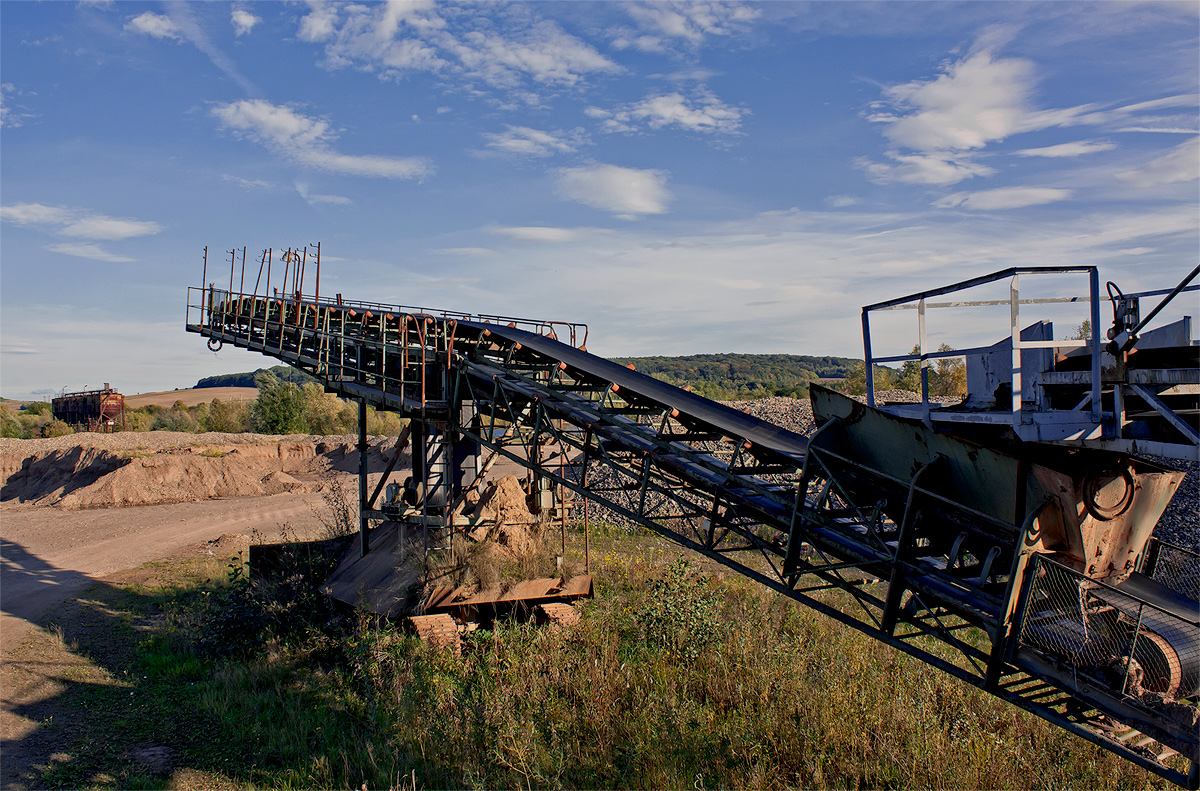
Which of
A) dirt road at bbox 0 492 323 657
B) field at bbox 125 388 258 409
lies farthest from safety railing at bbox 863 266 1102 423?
field at bbox 125 388 258 409

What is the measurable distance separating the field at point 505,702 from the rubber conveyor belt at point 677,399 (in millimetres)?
3492

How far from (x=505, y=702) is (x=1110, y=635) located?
696cm

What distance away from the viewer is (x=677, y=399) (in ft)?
30.9

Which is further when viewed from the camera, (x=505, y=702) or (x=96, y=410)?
(x=96, y=410)

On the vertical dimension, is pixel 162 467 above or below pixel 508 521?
below

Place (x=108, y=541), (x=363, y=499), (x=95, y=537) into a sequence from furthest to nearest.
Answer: (x=95, y=537)
(x=108, y=541)
(x=363, y=499)

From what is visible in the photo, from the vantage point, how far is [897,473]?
21.6ft

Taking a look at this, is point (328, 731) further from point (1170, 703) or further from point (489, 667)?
point (1170, 703)

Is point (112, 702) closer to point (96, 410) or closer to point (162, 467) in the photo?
point (162, 467)

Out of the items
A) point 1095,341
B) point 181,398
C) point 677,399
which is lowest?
point 181,398

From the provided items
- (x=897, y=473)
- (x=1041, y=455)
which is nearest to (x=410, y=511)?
(x=897, y=473)

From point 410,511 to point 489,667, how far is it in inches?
147

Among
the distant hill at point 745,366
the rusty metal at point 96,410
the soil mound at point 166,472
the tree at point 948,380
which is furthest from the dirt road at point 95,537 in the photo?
the distant hill at point 745,366

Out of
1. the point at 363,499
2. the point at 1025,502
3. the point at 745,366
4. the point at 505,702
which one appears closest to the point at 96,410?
the point at 363,499
